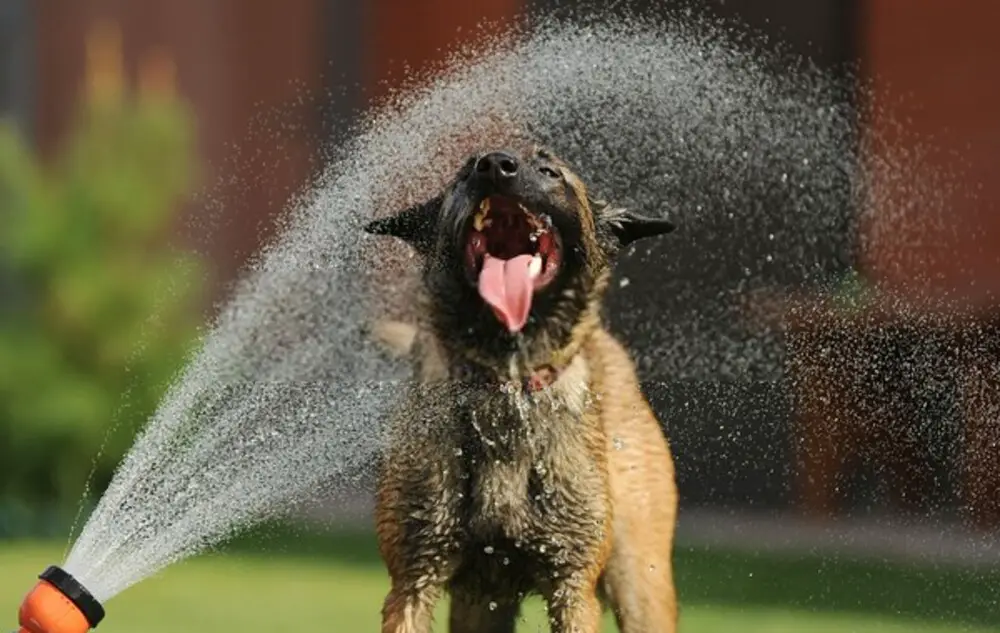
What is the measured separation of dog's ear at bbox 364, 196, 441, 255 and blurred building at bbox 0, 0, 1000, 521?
3.46 m

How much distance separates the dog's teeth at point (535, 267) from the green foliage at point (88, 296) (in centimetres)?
677

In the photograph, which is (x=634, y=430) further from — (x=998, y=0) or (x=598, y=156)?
(x=998, y=0)

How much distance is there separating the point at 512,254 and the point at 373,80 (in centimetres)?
771

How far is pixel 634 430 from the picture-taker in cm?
522

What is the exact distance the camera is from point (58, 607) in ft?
14.4

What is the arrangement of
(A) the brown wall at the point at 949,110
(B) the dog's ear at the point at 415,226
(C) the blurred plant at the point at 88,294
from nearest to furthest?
1. (B) the dog's ear at the point at 415,226
2. (A) the brown wall at the point at 949,110
3. (C) the blurred plant at the point at 88,294

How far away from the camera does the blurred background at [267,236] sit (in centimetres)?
828

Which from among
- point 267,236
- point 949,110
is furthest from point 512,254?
point 949,110

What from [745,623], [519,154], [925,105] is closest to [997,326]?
[925,105]

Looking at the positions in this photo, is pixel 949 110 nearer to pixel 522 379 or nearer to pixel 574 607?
pixel 522 379

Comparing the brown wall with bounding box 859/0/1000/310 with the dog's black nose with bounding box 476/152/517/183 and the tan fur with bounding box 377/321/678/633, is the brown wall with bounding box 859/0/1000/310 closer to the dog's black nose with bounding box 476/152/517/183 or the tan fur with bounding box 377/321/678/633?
the tan fur with bounding box 377/321/678/633

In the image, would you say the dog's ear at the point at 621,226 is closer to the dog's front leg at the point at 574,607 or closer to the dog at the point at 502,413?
the dog at the point at 502,413

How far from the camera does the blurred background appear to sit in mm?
8281

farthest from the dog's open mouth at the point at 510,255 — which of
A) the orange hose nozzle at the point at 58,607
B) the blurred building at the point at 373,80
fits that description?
the blurred building at the point at 373,80
